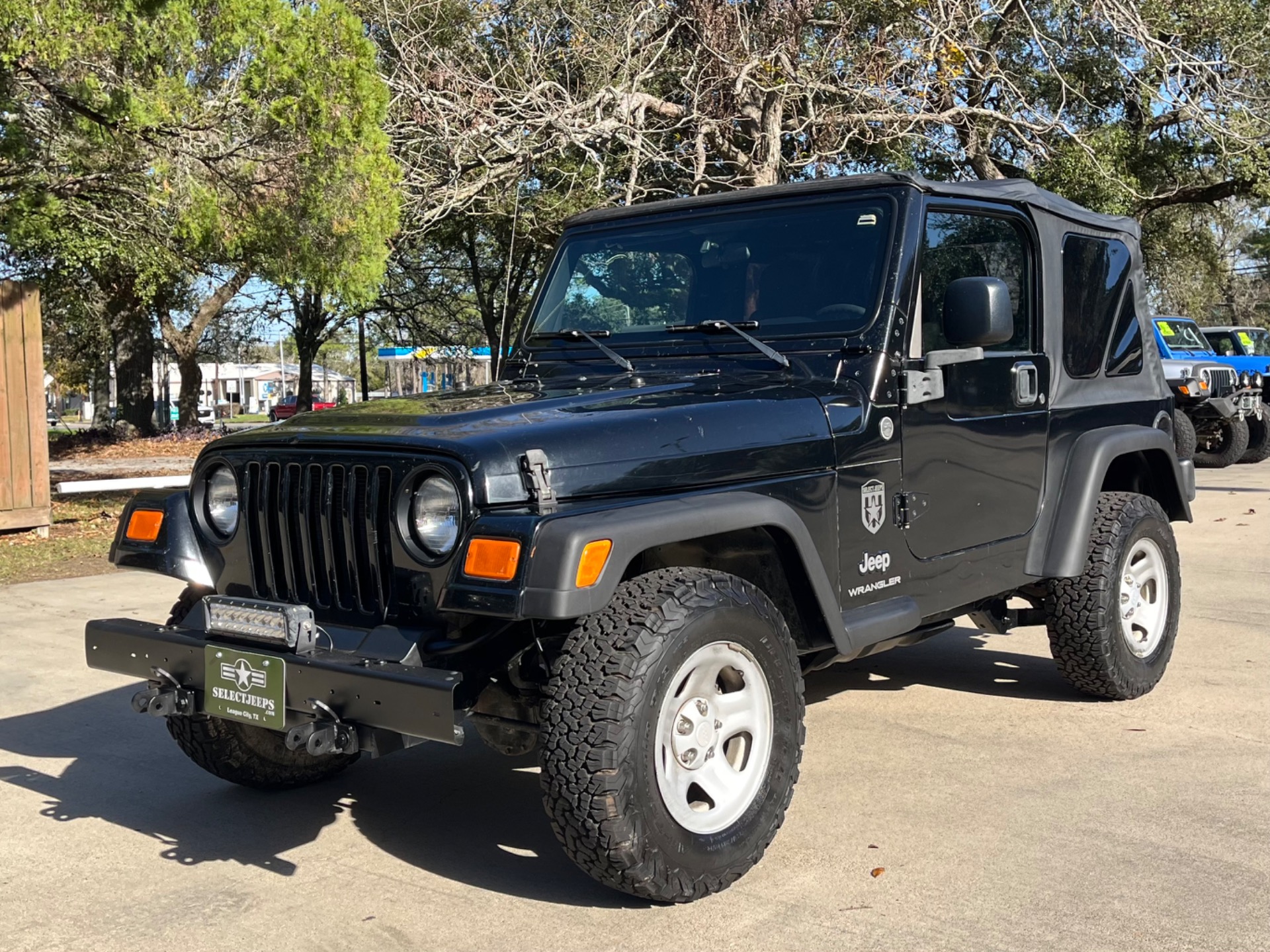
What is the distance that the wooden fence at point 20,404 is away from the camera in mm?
10812

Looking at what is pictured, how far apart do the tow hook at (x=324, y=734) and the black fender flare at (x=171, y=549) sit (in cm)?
81

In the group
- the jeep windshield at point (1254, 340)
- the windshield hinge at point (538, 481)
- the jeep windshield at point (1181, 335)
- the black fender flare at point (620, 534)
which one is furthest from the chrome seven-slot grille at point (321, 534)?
the jeep windshield at point (1254, 340)

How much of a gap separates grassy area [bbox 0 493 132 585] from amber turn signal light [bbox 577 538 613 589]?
6.91 m

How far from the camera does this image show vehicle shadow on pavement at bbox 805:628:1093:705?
19.1ft

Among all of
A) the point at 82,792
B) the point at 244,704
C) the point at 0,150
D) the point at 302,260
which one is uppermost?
the point at 0,150

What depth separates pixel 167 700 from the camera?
3.75 m

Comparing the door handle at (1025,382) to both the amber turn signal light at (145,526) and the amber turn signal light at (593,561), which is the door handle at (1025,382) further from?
the amber turn signal light at (145,526)

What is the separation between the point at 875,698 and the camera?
571cm

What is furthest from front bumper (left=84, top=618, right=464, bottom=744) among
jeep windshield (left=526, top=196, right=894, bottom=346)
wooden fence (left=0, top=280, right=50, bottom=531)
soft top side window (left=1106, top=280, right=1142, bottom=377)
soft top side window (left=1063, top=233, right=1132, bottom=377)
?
wooden fence (left=0, top=280, right=50, bottom=531)

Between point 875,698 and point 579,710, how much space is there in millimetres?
2761

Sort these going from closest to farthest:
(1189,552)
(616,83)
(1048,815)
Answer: (1048,815) < (1189,552) < (616,83)

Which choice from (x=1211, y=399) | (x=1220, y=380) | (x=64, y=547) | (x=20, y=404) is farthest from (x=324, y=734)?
(x=1220, y=380)

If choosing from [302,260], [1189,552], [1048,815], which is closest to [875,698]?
[1048,815]

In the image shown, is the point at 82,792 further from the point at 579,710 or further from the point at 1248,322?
the point at 1248,322
